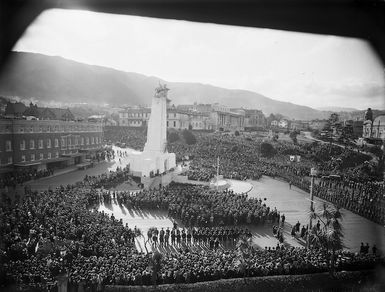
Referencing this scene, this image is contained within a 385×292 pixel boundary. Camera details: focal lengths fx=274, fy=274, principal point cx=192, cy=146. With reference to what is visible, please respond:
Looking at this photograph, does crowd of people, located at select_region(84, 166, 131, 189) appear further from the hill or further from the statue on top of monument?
the statue on top of monument

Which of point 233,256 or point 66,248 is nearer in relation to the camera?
point 66,248

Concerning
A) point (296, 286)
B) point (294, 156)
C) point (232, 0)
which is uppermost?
point (232, 0)

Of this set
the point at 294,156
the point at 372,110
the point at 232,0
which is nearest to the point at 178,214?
the point at 294,156

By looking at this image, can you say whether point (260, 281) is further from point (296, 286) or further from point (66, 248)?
point (66, 248)

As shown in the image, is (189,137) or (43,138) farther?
(189,137)

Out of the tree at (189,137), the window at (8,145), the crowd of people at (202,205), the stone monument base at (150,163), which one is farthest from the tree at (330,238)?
the window at (8,145)

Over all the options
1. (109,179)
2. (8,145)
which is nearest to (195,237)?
(109,179)

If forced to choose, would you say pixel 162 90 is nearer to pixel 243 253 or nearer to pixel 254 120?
pixel 254 120
